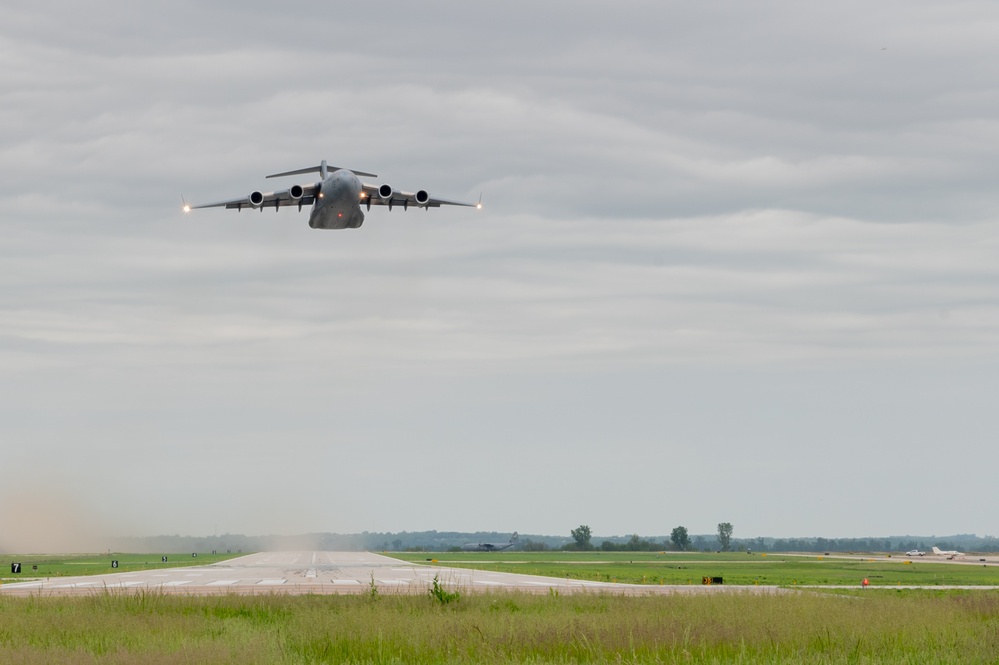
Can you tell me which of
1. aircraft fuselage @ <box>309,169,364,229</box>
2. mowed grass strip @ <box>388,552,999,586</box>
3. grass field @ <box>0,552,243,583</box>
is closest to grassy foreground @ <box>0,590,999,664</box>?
aircraft fuselage @ <box>309,169,364,229</box>

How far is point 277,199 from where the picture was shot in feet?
190

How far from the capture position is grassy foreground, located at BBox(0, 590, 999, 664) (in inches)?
1013

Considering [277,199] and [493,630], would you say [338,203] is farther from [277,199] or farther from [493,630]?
[493,630]

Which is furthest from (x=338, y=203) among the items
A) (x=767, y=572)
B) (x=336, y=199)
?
(x=767, y=572)

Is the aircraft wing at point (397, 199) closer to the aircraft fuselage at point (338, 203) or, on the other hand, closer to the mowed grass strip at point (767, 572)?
the aircraft fuselage at point (338, 203)

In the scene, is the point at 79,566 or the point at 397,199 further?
the point at 79,566

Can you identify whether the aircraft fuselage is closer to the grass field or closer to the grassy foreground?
the grassy foreground

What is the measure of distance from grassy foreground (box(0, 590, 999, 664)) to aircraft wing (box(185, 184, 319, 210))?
72.2ft

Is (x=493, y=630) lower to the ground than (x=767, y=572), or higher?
higher

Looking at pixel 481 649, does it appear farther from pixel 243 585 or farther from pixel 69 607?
pixel 243 585

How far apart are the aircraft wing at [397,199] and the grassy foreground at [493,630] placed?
22089 millimetres

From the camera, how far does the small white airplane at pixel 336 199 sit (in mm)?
52750

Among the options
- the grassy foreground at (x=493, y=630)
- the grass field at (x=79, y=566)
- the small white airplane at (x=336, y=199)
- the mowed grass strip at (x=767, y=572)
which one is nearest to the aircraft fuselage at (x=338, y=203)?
the small white airplane at (x=336, y=199)

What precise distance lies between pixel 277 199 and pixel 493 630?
33684mm
